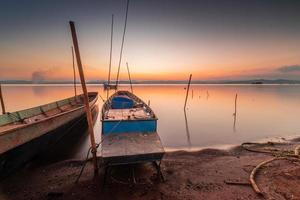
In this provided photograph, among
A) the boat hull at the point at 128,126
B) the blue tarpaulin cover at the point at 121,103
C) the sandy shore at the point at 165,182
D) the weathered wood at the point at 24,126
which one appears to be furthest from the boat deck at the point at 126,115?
the blue tarpaulin cover at the point at 121,103

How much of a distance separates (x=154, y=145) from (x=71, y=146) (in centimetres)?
740

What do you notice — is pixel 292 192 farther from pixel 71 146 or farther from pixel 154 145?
pixel 71 146

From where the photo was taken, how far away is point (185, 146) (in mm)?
12867

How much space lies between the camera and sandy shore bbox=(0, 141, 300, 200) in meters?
6.09

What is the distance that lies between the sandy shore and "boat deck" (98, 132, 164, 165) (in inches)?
38.7

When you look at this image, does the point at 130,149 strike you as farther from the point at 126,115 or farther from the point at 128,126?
the point at 126,115

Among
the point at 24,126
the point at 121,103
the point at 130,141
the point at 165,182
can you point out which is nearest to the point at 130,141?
the point at 130,141

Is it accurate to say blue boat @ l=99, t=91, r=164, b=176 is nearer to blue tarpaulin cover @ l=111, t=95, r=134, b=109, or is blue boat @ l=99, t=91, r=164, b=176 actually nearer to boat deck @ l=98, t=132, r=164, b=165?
boat deck @ l=98, t=132, r=164, b=165

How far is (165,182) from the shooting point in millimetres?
6922

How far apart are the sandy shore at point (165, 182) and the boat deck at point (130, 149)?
38.7 inches

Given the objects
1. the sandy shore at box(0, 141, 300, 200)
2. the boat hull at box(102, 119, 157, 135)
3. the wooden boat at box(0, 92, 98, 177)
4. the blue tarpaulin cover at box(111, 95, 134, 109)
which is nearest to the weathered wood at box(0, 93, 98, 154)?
the wooden boat at box(0, 92, 98, 177)

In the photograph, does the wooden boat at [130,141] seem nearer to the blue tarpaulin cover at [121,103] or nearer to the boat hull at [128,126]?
the boat hull at [128,126]

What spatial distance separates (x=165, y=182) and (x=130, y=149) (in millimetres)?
1821

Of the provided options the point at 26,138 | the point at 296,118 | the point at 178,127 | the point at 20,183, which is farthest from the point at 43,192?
the point at 296,118
